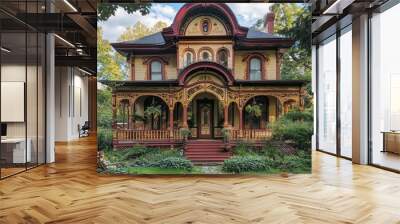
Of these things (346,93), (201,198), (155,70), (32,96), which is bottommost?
(201,198)

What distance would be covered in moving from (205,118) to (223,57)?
1.22 m

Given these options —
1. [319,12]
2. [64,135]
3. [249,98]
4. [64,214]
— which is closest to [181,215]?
[64,214]

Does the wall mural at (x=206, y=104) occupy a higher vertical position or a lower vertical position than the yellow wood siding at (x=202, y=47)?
lower

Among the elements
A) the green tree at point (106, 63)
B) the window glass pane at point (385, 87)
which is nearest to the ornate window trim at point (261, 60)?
the green tree at point (106, 63)

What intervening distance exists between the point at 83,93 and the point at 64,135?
3.66m

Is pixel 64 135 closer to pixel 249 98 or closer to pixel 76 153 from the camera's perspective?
pixel 76 153

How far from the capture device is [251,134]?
269 inches

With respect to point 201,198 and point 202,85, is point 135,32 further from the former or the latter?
point 201,198

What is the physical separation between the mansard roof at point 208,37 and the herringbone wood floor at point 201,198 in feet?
8.07

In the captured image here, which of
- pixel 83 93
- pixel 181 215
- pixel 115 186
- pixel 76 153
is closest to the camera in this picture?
pixel 181 215

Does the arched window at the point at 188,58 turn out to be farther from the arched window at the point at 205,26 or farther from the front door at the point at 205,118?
the front door at the point at 205,118

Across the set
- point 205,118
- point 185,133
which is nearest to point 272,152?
point 205,118

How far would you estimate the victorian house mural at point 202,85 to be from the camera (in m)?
6.82

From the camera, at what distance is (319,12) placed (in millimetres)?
8016
